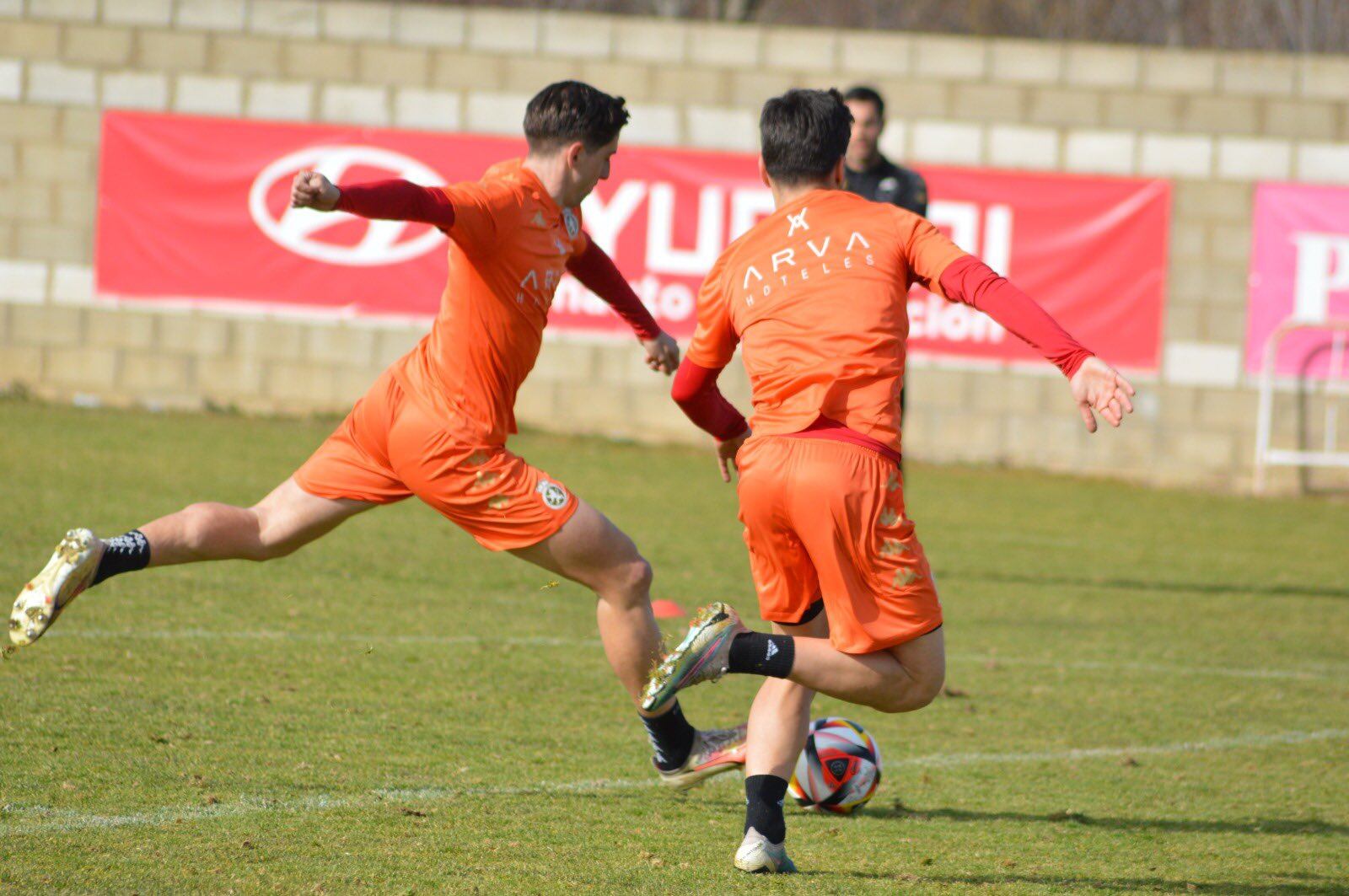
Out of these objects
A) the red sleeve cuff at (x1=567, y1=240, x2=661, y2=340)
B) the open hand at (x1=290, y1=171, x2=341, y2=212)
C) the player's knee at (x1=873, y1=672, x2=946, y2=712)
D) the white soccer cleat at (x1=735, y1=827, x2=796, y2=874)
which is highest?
the open hand at (x1=290, y1=171, x2=341, y2=212)

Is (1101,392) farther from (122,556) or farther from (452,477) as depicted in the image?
(122,556)

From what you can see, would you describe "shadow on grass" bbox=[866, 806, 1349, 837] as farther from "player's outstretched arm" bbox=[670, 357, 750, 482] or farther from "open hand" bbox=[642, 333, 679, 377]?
"open hand" bbox=[642, 333, 679, 377]

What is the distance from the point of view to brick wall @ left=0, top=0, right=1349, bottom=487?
47.1 ft

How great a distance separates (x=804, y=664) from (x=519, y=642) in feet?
10.5

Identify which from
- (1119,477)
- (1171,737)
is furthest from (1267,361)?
(1171,737)

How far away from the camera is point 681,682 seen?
158 inches

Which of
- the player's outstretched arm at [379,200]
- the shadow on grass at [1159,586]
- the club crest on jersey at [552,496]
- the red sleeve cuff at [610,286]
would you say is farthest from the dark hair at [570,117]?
the shadow on grass at [1159,586]

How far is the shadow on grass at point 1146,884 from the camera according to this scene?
14.1ft

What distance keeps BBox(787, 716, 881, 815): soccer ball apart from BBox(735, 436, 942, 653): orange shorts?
902 mm

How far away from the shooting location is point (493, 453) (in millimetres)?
4734

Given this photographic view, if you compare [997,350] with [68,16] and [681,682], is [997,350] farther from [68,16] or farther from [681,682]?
[681,682]

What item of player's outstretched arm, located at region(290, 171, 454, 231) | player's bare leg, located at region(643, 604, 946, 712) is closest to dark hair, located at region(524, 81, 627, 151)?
player's outstretched arm, located at region(290, 171, 454, 231)

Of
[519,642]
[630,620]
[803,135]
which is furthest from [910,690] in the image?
[519,642]

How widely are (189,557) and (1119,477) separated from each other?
1129 centimetres
